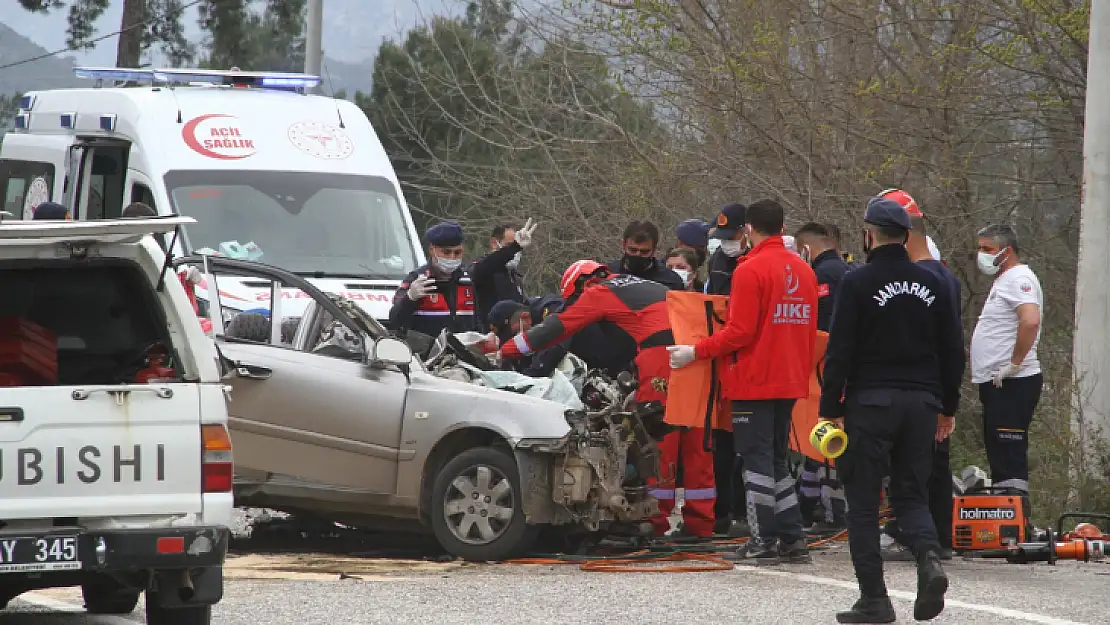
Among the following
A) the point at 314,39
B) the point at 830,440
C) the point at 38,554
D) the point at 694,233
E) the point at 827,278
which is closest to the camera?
the point at 38,554

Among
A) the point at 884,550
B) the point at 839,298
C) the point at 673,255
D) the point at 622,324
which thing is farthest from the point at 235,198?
the point at 839,298

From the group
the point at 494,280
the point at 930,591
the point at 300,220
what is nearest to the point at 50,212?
the point at 300,220

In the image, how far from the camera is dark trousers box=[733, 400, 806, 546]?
371 inches

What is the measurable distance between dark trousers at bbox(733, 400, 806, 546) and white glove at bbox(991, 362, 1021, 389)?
5.58 feet

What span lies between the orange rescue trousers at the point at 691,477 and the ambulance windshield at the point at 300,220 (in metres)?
3.83

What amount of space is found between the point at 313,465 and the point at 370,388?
20.2 inches

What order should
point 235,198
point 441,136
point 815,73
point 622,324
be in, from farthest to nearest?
point 441,136 → point 815,73 → point 235,198 → point 622,324

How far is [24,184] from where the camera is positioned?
16125mm

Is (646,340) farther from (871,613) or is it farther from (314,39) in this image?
(314,39)

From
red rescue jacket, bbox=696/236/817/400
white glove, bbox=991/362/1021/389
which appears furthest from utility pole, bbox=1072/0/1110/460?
red rescue jacket, bbox=696/236/817/400

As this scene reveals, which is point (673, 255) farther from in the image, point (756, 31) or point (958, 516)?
point (756, 31)

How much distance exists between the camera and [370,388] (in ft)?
31.6

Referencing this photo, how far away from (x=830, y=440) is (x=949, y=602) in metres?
1.19

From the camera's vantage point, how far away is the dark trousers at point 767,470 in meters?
9.42
